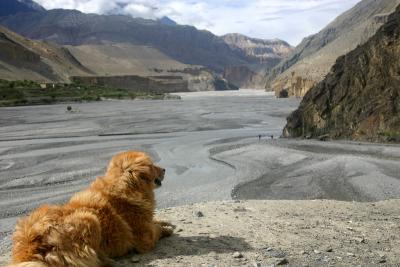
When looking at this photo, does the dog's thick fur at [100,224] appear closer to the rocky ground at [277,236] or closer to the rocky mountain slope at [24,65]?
the rocky ground at [277,236]

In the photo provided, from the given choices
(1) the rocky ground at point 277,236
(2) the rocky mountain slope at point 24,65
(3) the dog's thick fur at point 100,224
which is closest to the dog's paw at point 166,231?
(3) the dog's thick fur at point 100,224

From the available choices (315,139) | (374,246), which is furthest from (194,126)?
(374,246)

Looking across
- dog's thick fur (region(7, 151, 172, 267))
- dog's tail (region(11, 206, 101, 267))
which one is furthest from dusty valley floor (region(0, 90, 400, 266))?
dog's tail (region(11, 206, 101, 267))

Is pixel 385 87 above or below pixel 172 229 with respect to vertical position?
above

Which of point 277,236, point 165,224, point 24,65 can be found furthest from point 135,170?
point 24,65

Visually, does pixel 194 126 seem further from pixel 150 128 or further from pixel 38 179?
pixel 38 179

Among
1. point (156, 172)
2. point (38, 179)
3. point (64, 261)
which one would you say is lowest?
point (38, 179)
